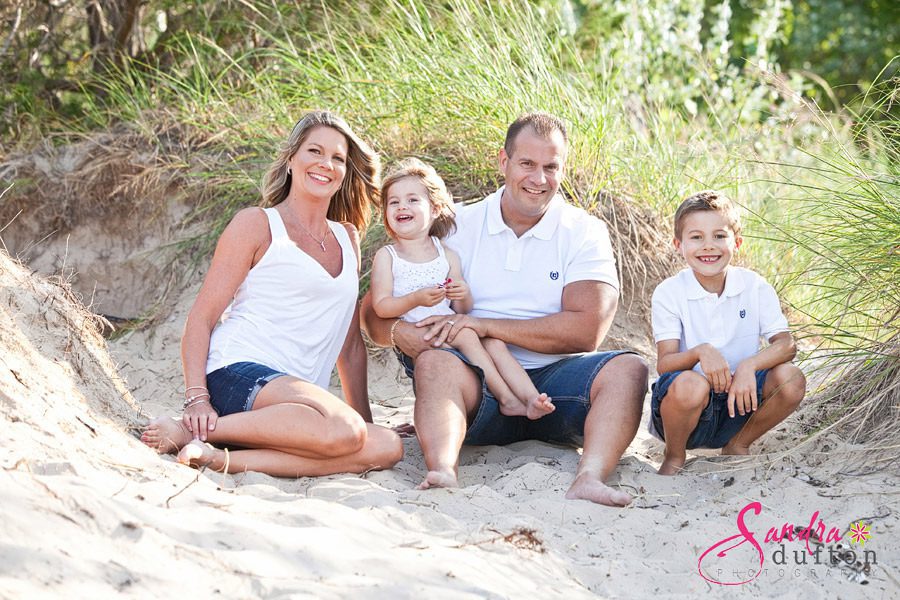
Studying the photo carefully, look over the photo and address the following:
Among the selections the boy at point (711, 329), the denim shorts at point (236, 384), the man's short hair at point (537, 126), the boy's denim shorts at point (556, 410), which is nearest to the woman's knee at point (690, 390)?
the boy at point (711, 329)

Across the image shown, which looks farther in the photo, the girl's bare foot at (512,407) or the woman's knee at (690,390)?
the girl's bare foot at (512,407)

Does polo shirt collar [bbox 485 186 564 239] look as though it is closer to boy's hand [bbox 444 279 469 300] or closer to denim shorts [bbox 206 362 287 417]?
boy's hand [bbox 444 279 469 300]

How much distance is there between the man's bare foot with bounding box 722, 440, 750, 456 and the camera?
3641 millimetres

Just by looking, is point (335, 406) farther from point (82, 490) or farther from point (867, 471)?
point (867, 471)

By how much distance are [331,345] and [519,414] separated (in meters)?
0.76

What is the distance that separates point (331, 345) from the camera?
12.1ft

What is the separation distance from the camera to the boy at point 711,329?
3453mm

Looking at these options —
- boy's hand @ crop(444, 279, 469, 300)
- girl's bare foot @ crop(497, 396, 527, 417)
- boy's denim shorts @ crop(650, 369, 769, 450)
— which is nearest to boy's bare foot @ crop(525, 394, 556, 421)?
girl's bare foot @ crop(497, 396, 527, 417)

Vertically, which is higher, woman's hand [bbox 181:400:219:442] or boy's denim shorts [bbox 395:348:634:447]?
boy's denim shorts [bbox 395:348:634:447]

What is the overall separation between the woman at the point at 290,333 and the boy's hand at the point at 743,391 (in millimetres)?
1191

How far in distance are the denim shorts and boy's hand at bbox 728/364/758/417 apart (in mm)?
1581

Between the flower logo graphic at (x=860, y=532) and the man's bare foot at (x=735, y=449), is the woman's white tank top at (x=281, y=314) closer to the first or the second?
the man's bare foot at (x=735, y=449)

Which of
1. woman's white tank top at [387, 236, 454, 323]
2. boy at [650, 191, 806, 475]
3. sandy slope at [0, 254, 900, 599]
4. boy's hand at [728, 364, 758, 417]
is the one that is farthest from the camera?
woman's white tank top at [387, 236, 454, 323]

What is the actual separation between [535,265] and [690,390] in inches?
32.3
